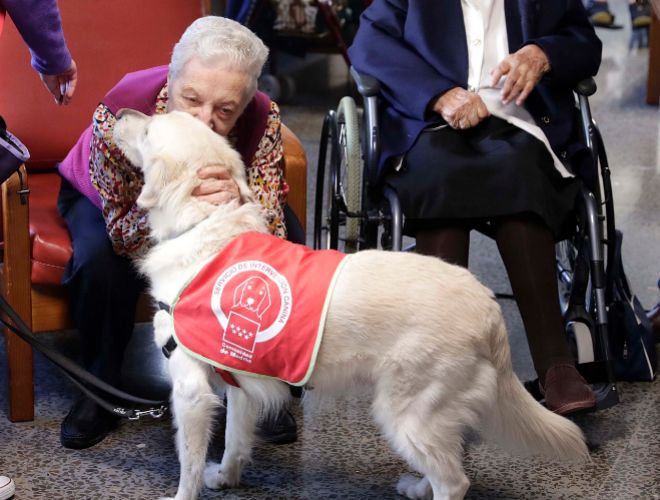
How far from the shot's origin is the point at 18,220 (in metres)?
2.36

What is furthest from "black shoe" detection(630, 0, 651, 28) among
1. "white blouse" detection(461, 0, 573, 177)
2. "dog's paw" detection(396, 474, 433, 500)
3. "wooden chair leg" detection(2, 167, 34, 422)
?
"wooden chair leg" detection(2, 167, 34, 422)

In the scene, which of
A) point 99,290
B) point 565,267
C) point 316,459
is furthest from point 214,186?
point 565,267

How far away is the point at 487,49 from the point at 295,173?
60 centimetres

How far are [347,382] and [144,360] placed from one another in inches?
41.6

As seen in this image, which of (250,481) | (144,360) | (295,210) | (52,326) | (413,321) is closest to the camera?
(413,321)

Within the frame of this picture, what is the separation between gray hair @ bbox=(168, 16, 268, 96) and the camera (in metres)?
2.16

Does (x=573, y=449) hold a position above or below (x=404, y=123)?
below

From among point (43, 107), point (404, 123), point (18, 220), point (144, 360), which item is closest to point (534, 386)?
point (404, 123)

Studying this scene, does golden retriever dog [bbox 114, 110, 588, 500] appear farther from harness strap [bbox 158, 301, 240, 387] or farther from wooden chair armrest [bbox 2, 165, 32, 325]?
wooden chair armrest [bbox 2, 165, 32, 325]

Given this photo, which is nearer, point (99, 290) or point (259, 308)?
point (259, 308)

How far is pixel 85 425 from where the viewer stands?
2.43m

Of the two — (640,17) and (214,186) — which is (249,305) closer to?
(214,186)

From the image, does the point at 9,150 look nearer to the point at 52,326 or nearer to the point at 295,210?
the point at 52,326

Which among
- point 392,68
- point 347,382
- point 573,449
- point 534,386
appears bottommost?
point 534,386
